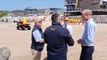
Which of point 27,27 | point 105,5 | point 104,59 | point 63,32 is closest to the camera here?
point 63,32

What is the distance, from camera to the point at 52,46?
768 cm

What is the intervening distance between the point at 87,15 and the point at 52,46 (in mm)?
1237

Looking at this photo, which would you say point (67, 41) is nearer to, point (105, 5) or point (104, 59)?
point (104, 59)

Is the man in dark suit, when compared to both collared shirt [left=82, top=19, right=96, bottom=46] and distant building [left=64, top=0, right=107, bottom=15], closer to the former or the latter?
collared shirt [left=82, top=19, right=96, bottom=46]

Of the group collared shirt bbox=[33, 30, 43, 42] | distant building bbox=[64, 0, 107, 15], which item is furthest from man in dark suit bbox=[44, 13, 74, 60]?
distant building bbox=[64, 0, 107, 15]

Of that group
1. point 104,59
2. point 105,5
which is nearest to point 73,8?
point 105,5

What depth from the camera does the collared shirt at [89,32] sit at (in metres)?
8.48

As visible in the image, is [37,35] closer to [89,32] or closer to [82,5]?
[89,32]

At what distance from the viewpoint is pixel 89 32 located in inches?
335

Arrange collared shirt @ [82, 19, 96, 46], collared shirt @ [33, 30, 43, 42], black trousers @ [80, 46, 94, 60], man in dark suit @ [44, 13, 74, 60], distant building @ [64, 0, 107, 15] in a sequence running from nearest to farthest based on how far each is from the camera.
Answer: man in dark suit @ [44, 13, 74, 60] → collared shirt @ [82, 19, 96, 46] → black trousers @ [80, 46, 94, 60] → collared shirt @ [33, 30, 43, 42] → distant building @ [64, 0, 107, 15]

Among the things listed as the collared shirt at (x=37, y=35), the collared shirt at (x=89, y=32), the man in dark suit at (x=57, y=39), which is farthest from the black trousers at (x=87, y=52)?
the collared shirt at (x=37, y=35)

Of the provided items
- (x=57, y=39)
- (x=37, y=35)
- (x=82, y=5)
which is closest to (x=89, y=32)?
(x=57, y=39)

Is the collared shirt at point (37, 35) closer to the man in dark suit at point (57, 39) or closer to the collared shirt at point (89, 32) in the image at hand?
the collared shirt at point (89, 32)

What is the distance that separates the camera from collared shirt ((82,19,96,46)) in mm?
8477
